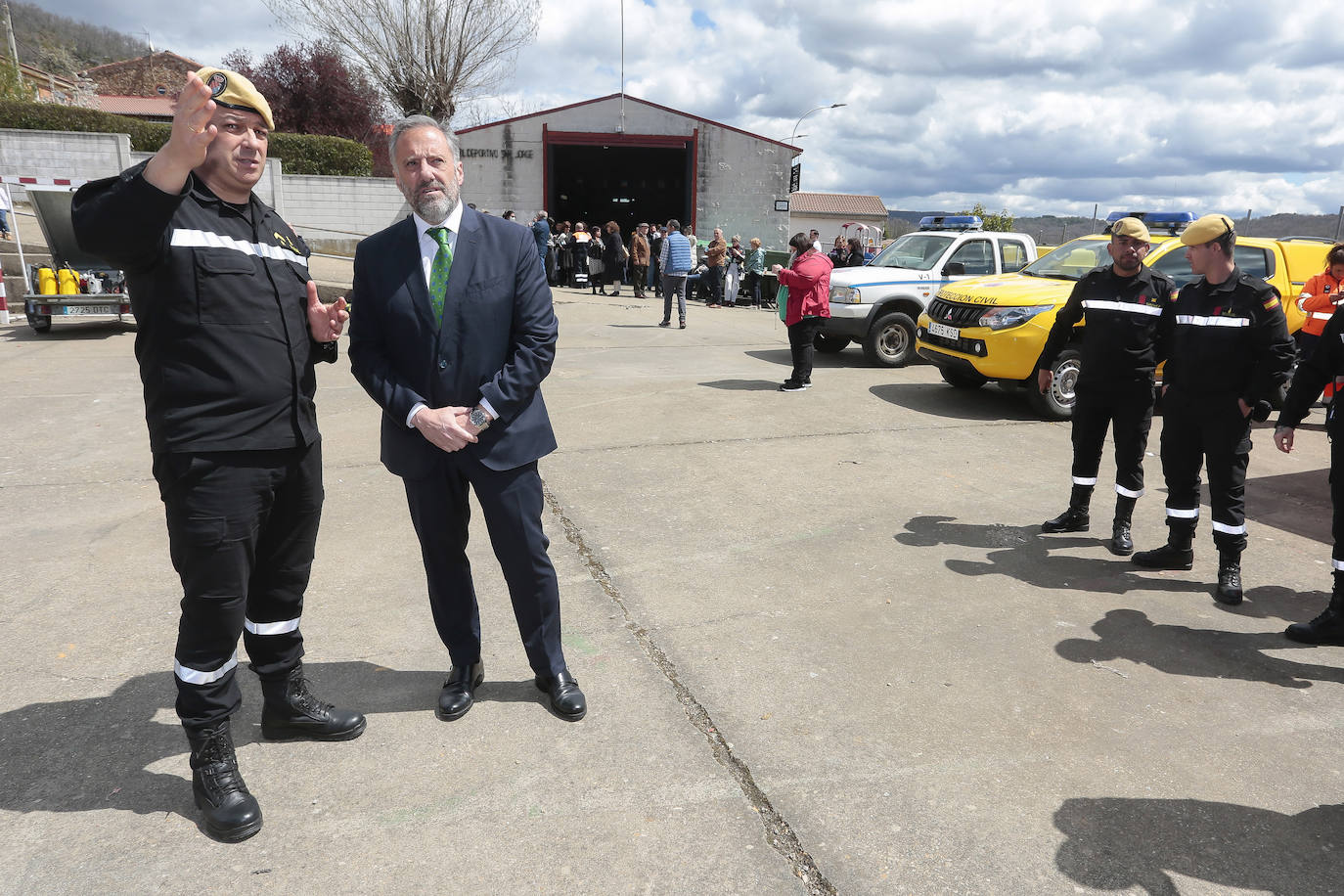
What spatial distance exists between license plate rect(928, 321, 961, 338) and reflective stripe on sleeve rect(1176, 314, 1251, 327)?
4.11m

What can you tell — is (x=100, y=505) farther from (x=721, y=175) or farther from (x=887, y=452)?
(x=721, y=175)

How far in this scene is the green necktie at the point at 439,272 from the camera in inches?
108

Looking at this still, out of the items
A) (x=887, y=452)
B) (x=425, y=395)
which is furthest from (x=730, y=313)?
(x=425, y=395)

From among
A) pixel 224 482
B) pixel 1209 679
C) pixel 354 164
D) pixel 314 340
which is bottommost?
pixel 1209 679

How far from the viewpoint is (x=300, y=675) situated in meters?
2.89

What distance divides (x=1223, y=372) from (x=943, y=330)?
180 inches

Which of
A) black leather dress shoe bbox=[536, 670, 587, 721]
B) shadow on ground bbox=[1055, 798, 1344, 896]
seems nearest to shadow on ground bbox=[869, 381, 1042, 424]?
shadow on ground bbox=[1055, 798, 1344, 896]

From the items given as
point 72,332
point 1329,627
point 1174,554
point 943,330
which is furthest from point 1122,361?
point 72,332

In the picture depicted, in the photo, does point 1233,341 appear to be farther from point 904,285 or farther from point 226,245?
point 904,285

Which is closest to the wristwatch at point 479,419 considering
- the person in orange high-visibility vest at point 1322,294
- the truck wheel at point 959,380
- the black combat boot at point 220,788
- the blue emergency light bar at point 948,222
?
the black combat boot at point 220,788

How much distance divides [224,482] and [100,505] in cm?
348

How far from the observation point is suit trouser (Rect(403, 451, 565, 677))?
287 cm

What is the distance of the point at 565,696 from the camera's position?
3008 mm

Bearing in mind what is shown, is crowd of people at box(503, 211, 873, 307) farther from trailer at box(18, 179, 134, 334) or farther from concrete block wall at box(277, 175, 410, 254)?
trailer at box(18, 179, 134, 334)
